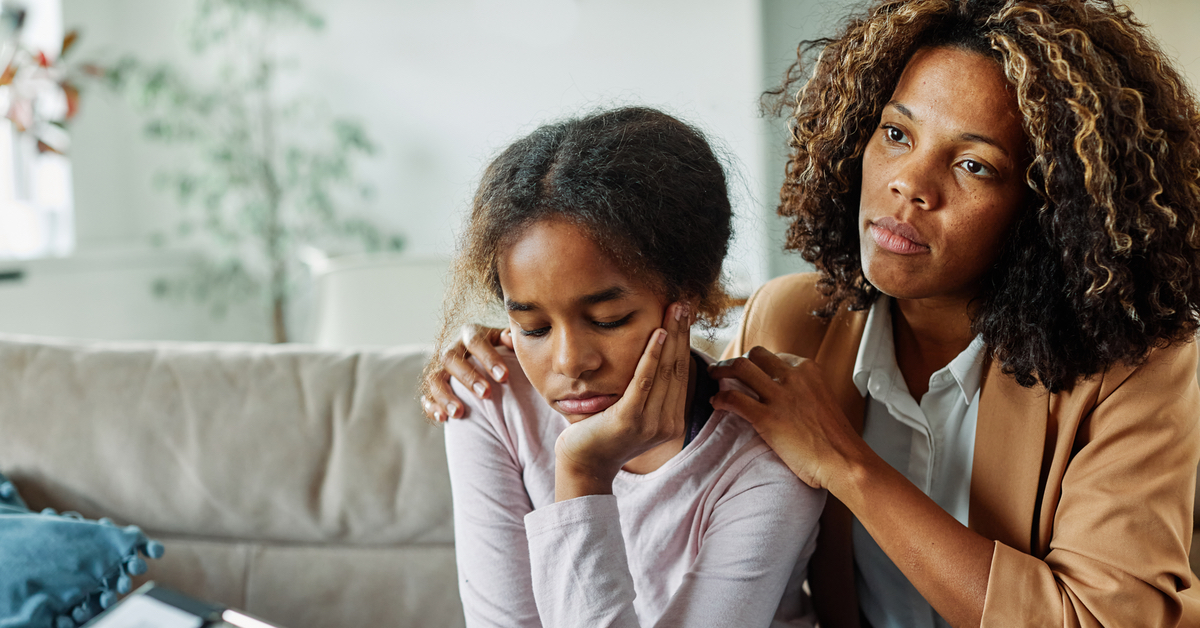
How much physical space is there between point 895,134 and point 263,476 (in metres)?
1.14

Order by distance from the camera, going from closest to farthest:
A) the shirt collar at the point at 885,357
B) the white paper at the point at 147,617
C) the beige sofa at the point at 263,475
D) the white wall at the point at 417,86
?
the white paper at the point at 147,617
the shirt collar at the point at 885,357
the beige sofa at the point at 263,475
the white wall at the point at 417,86

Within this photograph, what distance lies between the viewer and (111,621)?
919mm

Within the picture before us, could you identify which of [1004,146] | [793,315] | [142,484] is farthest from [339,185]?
[1004,146]

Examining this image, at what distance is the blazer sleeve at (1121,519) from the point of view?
98 cm

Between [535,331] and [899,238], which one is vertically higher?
[899,238]

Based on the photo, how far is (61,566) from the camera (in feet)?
4.16

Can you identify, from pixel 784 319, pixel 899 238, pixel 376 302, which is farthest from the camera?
pixel 376 302

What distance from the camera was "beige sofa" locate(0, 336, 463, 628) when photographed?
150 centimetres

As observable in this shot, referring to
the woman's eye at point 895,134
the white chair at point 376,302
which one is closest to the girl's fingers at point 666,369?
the woman's eye at point 895,134

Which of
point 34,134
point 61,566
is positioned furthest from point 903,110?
point 34,134

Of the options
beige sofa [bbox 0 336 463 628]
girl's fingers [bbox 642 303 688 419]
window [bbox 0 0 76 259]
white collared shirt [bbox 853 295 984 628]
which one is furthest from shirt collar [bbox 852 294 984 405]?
window [bbox 0 0 76 259]

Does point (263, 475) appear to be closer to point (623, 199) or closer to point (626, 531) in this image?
point (626, 531)

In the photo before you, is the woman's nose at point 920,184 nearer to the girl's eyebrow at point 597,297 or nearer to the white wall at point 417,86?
the girl's eyebrow at point 597,297

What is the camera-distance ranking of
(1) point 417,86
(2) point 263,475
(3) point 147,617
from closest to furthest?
(3) point 147,617 → (2) point 263,475 → (1) point 417,86
